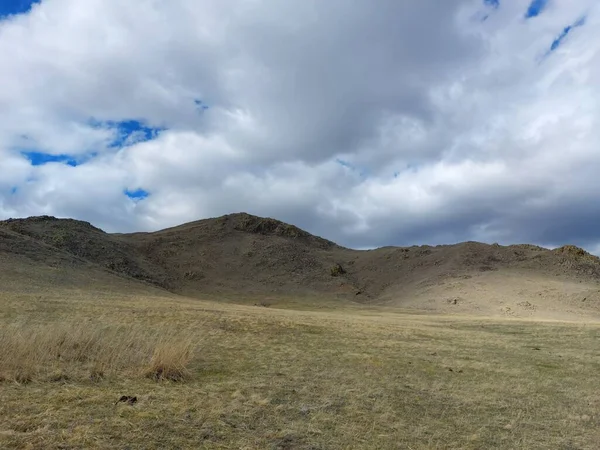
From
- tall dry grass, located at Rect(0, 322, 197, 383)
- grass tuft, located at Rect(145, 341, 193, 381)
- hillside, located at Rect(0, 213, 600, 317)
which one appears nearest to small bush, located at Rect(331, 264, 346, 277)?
hillside, located at Rect(0, 213, 600, 317)

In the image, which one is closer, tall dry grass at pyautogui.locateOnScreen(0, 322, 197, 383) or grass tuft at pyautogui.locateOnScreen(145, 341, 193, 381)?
tall dry grass at pyautogui.locateOnScreen(0, 322, 197, 383)

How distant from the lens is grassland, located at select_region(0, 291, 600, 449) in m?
6.96

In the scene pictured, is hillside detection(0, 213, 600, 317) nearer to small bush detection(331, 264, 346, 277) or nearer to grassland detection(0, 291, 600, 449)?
small bush detection(331, 264, 346, 277)

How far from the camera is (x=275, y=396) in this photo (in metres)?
9.40

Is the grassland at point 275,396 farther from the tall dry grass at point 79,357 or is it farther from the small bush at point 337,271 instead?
the small bush at point 337,271

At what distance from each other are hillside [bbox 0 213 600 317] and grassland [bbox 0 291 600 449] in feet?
114

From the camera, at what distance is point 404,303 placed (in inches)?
2426

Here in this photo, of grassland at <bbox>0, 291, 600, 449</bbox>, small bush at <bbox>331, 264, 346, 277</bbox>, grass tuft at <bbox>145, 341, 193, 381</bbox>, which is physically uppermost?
small bush at <bbox>331, 264, 346, 277</bbox>

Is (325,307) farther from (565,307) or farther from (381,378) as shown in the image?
(381,378)

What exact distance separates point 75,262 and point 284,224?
4918 cm

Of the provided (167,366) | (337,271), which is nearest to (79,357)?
(167,366)

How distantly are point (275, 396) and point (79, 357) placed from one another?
176 inches

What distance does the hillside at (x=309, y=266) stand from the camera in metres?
55.1

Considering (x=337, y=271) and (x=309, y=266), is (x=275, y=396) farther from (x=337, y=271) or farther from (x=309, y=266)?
(x=309, y=266)
